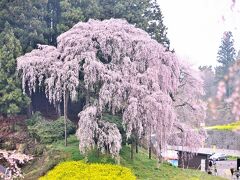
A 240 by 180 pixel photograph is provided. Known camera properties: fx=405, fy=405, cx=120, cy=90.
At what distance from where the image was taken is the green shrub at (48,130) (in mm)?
18906

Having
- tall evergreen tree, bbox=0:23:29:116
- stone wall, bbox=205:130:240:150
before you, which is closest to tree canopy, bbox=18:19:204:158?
tall evergreen tree, bbox=0:23:29:116

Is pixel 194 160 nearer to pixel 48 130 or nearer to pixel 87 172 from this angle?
pixel 48 130

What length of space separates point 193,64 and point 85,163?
377 inches

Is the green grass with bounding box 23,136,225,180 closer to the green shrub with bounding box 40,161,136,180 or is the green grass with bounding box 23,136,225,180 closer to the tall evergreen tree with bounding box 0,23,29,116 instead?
the green shrub with bounding box 40,161,136,180

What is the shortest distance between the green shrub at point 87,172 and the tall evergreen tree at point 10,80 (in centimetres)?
526

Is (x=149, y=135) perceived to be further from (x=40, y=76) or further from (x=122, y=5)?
(x=122, y=5)

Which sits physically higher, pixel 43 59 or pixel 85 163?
pixel 43 59

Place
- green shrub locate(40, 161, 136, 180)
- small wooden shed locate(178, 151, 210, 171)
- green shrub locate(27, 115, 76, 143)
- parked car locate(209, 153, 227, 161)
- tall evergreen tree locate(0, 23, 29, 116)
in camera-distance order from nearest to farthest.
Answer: green shrub locate(40, 161, 136, 180), green shrub locate(27, 115, 76, 143), tall evergreen tree locate(0, 23, 29, 116), small wooden shed locate(178, 151, 210, 171), parked car locate(209, 153, 227, 161)

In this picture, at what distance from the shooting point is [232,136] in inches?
1286

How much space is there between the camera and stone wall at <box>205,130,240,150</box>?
32.6 meters

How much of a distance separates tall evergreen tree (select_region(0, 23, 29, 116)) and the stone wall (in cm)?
1820

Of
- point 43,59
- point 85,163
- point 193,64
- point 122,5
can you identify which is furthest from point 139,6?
point 85,163

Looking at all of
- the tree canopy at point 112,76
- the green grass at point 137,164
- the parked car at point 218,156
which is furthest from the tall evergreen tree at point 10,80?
the parked car at point 218,156

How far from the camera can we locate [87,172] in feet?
51.5
